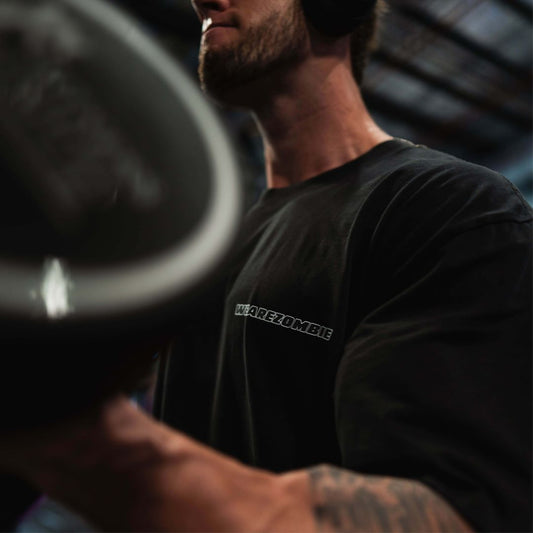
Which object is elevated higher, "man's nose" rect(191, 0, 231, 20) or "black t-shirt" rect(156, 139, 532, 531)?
"man's nose" rect(191, 0, 231, 20)

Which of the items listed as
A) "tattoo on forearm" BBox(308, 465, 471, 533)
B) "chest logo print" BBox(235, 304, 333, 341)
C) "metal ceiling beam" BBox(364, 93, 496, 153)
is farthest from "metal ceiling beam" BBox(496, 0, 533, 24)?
"tattoo on forearm" BBox(308, 465, 471, 533)

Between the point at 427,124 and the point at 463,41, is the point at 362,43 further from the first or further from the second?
the point at 427,124

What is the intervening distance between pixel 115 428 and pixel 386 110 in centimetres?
503

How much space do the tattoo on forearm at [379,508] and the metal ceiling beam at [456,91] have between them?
14.0ft

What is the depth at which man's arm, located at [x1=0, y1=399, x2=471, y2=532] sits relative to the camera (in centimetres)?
35

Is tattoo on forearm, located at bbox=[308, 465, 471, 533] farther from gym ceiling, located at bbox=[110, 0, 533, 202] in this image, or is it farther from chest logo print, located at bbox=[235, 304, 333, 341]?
gym ceiling, located at bbox=[110, 0, 533, 202]

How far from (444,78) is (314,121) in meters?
4.14

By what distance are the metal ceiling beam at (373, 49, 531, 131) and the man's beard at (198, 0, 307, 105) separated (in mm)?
3606

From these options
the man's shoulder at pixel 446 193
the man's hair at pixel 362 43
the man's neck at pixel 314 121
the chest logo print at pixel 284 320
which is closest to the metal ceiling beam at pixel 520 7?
the man's hair at pixel 362 43

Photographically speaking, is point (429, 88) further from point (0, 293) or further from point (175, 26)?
point (0, 293)

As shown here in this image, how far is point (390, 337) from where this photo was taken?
586 millimetres

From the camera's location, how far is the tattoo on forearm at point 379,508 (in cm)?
47

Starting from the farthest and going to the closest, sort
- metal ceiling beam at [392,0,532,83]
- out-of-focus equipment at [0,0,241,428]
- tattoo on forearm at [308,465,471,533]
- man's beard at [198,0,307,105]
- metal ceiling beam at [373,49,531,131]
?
metal ceiling beam at [373,49,531,131] → metal ceiling beam at [392,0,532,83] → man's beard at [198,0,307,105] → tattoo on forearm at [308,465,471,533] → out-of-focus equipment at [0,0,241,428]

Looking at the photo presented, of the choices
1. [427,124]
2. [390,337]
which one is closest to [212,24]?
[390,337]
